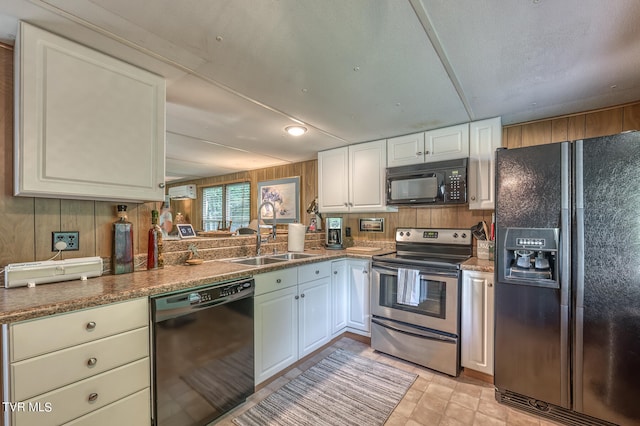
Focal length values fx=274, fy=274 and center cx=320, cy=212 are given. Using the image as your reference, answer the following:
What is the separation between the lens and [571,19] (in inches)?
50.6

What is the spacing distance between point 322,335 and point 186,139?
262 cm

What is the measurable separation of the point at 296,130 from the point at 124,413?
2.43 m

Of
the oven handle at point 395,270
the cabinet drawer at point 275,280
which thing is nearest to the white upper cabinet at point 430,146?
the oven handle at point 395,270

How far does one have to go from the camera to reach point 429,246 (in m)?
2.98

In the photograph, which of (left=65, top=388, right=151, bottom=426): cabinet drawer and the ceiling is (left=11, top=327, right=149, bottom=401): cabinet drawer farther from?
the ceiling

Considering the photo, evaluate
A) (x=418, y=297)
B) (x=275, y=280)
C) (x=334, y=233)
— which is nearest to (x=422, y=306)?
(x=418, y=297)

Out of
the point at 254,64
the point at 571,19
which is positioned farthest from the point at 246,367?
the point at 571,19

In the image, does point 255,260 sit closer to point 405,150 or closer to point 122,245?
point 122,245

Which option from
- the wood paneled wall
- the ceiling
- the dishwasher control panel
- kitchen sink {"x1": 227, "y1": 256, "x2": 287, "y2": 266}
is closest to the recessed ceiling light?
the ceiling

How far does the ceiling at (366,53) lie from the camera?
48.7 inches

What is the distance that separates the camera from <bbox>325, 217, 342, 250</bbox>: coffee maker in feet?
11.3

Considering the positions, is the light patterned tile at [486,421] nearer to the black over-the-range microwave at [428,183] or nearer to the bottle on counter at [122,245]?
the black over-the-range microwave at [428,183]

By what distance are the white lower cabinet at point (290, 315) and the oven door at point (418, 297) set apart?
496mm

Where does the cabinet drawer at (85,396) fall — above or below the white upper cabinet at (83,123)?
below
